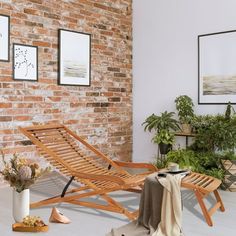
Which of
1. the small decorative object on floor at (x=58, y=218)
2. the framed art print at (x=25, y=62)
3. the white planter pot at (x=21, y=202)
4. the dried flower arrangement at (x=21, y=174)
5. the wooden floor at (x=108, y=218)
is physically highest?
the framed art print at (x=25, y=62)

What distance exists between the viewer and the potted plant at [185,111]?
541 cm

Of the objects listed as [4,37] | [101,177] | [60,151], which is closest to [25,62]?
[4,37]

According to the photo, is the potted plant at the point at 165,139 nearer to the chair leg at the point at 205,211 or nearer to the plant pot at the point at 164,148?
the plant pot at the point at 164,148

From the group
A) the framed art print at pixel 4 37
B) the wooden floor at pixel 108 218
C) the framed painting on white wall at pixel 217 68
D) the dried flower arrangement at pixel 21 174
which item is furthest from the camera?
the framed painting on white wall at pixel 217 68

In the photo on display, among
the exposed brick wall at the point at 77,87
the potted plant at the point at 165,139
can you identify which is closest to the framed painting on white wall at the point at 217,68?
the potted plant at the point at 165,139

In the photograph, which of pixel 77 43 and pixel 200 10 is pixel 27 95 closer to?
pixel 77 43

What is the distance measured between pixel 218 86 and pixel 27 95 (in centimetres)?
271

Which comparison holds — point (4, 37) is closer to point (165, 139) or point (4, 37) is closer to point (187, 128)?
point (165, 139)

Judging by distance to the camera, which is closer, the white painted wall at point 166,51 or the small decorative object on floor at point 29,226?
the small decorative object on floor at point 29,226

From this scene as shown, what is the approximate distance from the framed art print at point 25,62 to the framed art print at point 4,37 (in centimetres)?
11

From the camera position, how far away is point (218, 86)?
17.7 ft

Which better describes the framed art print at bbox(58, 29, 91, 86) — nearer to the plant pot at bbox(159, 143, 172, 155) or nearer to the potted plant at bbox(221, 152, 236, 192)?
the plant pot at bbox(159, 143, 172, 155)

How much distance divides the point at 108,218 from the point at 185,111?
8.12ft

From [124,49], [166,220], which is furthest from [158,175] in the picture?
[124,49]
